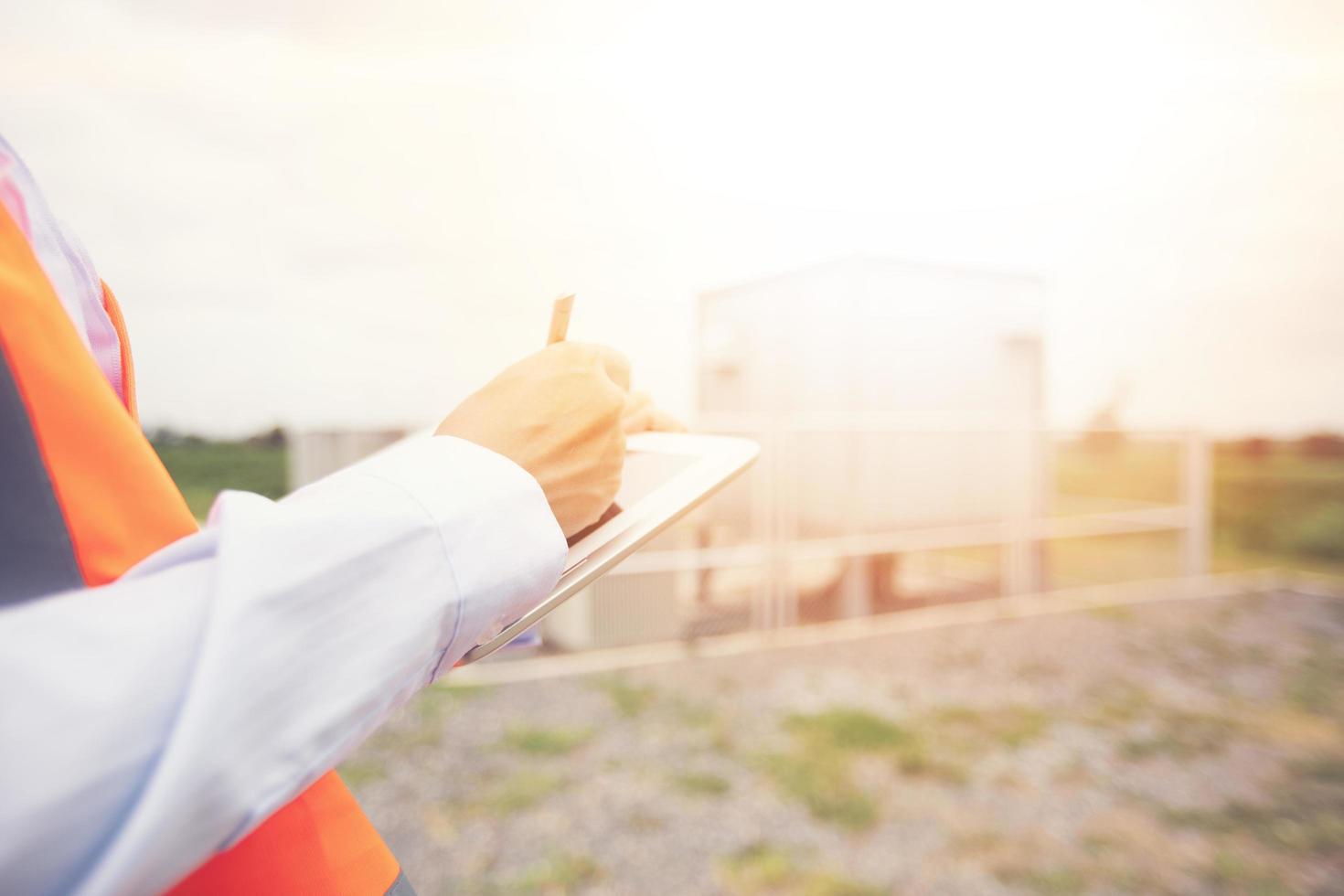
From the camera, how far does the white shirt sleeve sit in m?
0.30

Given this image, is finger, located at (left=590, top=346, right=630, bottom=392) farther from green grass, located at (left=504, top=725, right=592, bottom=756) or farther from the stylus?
green grass, located at (left=504, top=725, right=592, bottom=756)

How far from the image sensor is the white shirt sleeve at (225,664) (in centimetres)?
30

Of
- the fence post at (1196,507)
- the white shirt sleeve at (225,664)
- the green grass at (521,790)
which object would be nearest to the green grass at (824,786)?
the green grass at (521,790)

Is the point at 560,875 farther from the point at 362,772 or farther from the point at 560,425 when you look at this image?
the point at 560,425

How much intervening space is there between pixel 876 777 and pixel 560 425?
9.92 feet

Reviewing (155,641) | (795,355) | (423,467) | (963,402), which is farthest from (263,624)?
(963,402)

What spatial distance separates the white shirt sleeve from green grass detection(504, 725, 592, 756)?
307cm

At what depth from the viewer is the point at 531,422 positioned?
1.89 feet

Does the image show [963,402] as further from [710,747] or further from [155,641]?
[155,641]

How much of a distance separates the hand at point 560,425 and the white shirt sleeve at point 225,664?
89 mm

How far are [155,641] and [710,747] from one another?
325cm

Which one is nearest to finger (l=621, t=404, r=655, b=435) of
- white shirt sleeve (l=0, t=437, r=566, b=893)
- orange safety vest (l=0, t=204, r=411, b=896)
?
white shirt sleeve (l=0, t=437, r=566, b=893)

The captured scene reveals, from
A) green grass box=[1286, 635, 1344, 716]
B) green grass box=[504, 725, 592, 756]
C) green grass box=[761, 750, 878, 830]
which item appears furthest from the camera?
green grass box=[1286, 635, 1344, 716]

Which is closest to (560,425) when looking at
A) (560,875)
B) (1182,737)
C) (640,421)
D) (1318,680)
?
(640,421)
